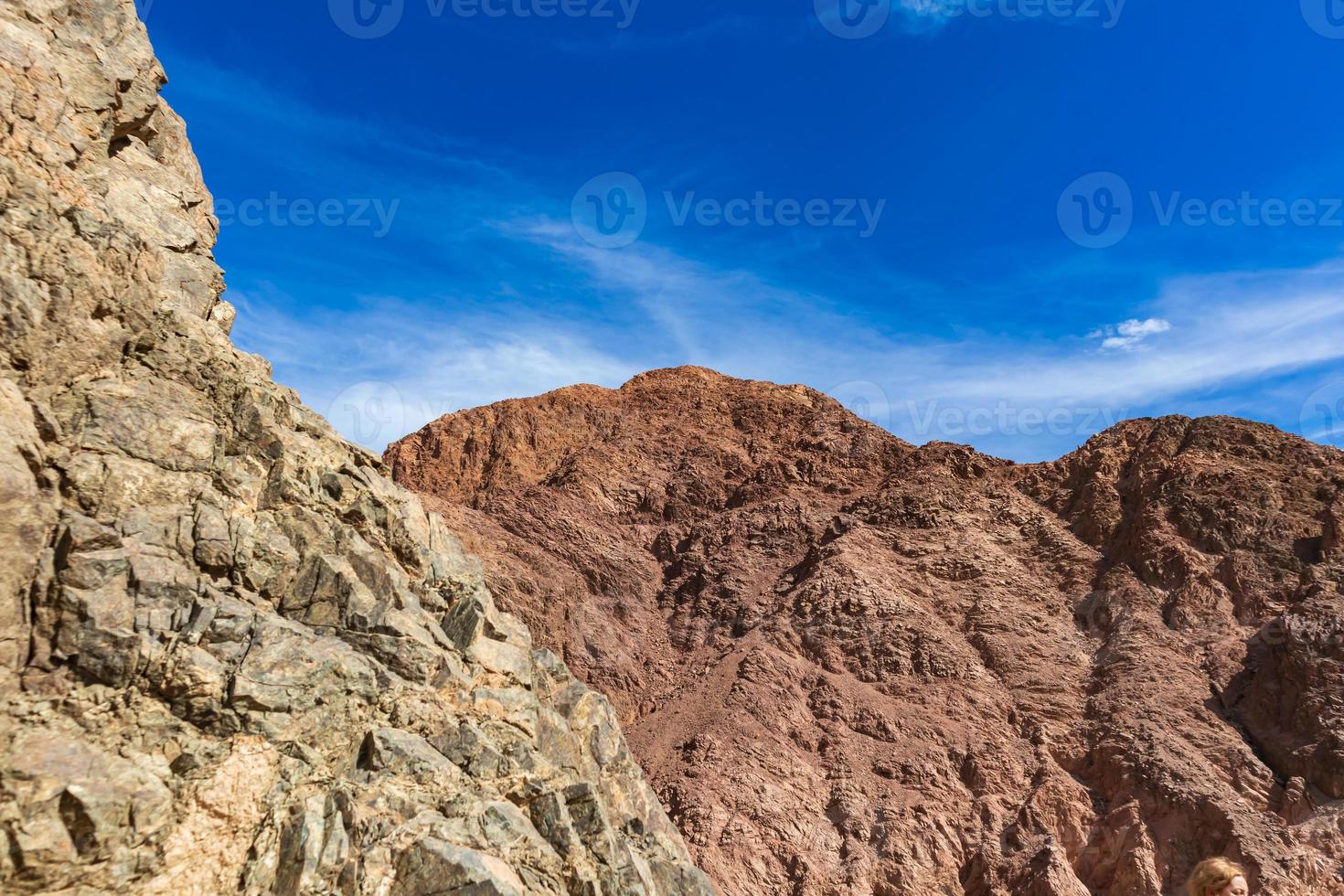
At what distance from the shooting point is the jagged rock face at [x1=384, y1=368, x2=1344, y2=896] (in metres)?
31.6

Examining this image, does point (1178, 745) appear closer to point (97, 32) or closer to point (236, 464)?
point (236, 464)

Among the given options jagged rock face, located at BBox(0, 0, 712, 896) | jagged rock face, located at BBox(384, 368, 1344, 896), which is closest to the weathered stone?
jagged rock face, located at BBox(0, 0, 712, 896)

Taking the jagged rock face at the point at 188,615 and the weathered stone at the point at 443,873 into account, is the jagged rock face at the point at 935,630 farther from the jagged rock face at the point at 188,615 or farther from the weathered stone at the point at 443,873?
the weathered stone at the point at 443,873

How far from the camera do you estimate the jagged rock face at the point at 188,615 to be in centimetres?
1064

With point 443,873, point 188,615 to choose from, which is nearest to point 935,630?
point 443,873

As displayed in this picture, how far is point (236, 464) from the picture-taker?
14375 millimetres

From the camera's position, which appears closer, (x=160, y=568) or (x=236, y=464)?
(x=160, y=568)

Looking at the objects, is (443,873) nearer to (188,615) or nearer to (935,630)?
(188,615)

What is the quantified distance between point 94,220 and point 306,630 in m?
6.41

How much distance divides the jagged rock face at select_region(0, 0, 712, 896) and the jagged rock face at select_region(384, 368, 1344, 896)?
17488 millimetres

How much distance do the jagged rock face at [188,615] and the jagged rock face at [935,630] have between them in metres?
17.5

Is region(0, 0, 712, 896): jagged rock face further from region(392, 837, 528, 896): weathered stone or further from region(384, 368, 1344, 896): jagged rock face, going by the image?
region(384, 368, 1344, 896): jagged rock face

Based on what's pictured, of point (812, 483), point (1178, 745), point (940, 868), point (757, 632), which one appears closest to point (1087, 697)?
point (1178, 745)

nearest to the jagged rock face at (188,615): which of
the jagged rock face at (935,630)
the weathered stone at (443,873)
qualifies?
the weathered stone at (443,873)
